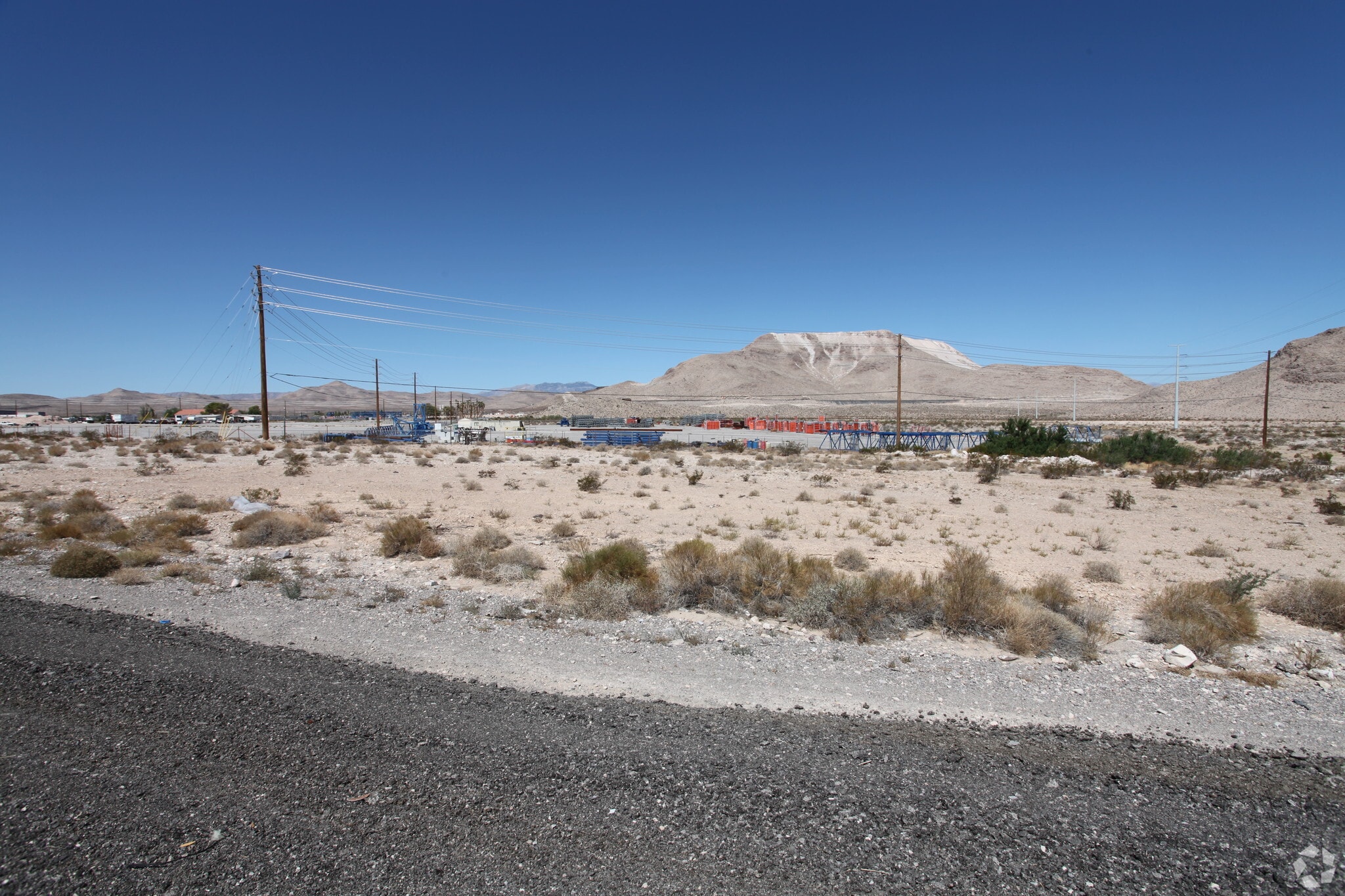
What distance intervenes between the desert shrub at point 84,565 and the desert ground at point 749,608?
30 centimetres

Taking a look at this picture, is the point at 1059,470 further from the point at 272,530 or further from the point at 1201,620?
the point at 272,530

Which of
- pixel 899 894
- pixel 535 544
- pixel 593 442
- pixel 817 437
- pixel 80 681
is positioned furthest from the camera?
pixel 817 437

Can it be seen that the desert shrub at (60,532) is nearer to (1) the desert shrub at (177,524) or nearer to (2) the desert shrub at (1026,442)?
(1) the desert shrub at (177,524)

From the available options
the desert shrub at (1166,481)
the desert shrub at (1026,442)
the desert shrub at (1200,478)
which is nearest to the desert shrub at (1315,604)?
the desert shrub at (1166,481)

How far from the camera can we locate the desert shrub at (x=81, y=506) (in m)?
17.0

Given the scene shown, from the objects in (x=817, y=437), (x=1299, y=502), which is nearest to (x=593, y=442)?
(x=817, y=437)

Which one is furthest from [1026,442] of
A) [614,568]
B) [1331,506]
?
[614,568]

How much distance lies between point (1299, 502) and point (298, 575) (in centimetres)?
2904

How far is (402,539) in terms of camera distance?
45.8ft

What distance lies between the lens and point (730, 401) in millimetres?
194625

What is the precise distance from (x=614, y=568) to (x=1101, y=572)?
8922 millimetres

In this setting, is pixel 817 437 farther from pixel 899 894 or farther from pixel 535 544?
pixel 899 894

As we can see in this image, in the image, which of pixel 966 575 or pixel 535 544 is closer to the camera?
pixel 966 575

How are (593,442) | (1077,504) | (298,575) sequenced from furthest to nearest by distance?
(593,442), (1077,504), (298,575)
